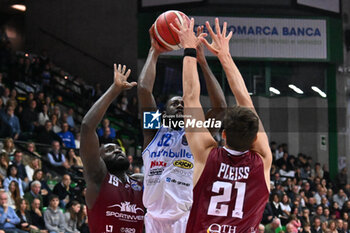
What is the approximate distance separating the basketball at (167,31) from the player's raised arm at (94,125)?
0.64 metres

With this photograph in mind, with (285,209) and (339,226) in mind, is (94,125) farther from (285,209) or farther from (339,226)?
(339,226)

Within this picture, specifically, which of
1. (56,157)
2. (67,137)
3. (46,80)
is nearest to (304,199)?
(67,137)

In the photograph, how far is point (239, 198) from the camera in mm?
3672

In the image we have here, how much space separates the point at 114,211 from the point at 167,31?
1693mm

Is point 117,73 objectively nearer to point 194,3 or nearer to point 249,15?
point 194,3

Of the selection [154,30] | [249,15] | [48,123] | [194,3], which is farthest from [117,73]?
[249,15]

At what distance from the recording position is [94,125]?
5.07 metres

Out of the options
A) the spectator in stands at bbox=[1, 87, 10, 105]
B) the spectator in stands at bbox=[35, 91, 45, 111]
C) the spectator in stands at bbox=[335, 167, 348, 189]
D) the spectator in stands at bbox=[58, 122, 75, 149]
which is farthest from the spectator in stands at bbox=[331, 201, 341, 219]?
the spectator in stands at bbox=[1, 87, 10, 105]

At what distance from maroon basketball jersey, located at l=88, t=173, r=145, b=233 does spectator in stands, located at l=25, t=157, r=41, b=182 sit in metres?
6.99

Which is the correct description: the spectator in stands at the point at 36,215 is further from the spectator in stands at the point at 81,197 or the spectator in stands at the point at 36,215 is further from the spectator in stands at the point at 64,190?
the spectator in stands at the point at 81,197

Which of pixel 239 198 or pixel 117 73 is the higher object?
pixel 117 73

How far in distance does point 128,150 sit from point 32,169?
5.35 meters

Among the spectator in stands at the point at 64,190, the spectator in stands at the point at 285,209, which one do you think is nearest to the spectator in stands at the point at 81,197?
the spectator in stands at the point at 64,190

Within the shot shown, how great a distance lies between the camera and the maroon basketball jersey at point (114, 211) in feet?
17.7
